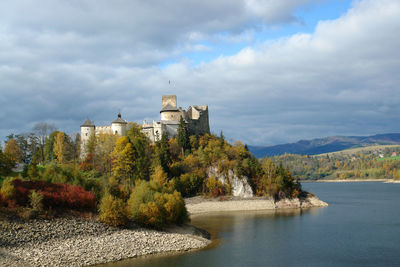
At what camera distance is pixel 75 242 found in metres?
27.2

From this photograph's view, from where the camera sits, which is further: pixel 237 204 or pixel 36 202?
pixel 237 204

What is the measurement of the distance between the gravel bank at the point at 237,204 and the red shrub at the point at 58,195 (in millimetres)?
25445

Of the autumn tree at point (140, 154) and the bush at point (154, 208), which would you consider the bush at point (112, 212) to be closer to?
the bush at point (154, 208)

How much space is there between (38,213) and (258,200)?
3776cm

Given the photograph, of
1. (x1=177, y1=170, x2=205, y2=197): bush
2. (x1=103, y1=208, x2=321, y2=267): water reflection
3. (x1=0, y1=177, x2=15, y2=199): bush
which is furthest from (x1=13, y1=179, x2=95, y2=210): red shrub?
(x1=177, y1=170, x2=205, y2=197): bush

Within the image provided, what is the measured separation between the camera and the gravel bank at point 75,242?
965 inches

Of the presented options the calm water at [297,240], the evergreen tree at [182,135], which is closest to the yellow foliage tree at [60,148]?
the evergreen tree at [182,135]

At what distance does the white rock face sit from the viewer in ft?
199

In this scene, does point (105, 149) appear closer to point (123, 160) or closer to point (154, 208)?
point (123, 160)

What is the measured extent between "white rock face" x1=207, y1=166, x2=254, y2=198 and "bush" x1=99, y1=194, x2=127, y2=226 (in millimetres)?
31515

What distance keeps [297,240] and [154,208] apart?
13.6 meters

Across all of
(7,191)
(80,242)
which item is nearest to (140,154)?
(7,191)

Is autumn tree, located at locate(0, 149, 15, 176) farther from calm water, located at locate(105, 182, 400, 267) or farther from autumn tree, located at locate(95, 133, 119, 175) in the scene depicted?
calm water, located at locate(105, 182, 400, 267)

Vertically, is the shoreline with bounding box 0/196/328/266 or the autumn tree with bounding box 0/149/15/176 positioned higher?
the autumn tree with bounding box 0/149/15/176
